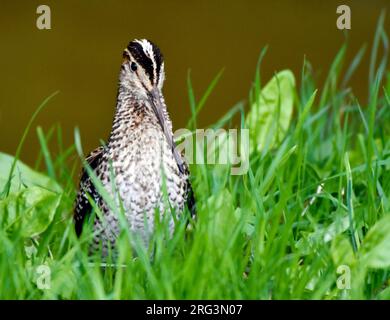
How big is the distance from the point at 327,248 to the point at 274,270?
244 mm

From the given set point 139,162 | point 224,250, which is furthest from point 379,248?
point 139,162

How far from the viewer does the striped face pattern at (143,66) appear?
348 cm

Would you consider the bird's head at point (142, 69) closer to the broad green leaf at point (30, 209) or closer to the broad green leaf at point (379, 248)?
the broad green leaf at point (30, 209)

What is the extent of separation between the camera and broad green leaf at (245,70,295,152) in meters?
4.27

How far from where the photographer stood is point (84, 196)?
365 centimetres

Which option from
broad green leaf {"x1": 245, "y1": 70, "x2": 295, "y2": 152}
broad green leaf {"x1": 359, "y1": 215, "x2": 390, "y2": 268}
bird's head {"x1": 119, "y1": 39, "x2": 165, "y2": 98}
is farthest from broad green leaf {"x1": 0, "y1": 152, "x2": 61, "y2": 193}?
broad green leaf {"x1": 359, "y1": 215, "x2": 390, "y2": 268}

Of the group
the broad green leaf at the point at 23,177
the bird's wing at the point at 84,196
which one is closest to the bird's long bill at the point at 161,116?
the bird's wing at the point at 84,196

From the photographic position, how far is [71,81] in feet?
20.7

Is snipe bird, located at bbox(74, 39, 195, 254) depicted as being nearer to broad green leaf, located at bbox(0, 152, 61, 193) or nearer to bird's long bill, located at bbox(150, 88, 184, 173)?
bird's long bill, located at bbox(150, 88, 184, 173)

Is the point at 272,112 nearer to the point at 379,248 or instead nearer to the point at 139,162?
the point at 139,162

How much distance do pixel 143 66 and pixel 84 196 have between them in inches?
18.4

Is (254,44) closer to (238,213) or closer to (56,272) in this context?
(238,213)

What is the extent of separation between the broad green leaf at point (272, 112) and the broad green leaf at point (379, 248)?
45.0 inches
